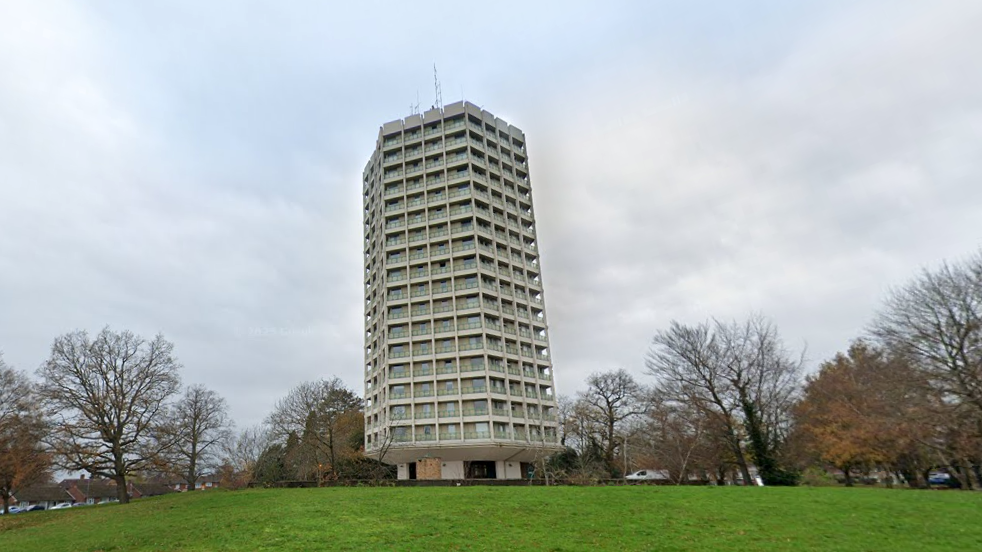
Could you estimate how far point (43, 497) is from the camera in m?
99.2

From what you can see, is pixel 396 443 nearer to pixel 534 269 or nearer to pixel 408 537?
pixel 534 269

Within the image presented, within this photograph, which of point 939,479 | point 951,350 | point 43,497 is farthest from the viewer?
point 43,497

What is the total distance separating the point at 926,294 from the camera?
38094 millimetres

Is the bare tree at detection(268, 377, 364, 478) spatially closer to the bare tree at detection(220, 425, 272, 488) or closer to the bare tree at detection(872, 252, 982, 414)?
the bare tree at detection(220, 425, 272, 488)

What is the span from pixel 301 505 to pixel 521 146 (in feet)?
206

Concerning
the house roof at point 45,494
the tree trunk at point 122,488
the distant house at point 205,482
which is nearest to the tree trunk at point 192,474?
the distant house at point 205,482

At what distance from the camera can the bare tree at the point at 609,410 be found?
6500 cm

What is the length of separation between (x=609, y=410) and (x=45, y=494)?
110 meters

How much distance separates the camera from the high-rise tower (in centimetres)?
5941

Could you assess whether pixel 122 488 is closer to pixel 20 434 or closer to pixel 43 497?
pixel 20 434

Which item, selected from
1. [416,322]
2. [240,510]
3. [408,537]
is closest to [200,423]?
[416,322]

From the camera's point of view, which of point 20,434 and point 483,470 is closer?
point 20,434

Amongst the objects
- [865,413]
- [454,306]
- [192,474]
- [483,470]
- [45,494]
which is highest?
[454,306]

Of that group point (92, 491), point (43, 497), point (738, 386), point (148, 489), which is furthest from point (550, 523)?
point (92, 491)
